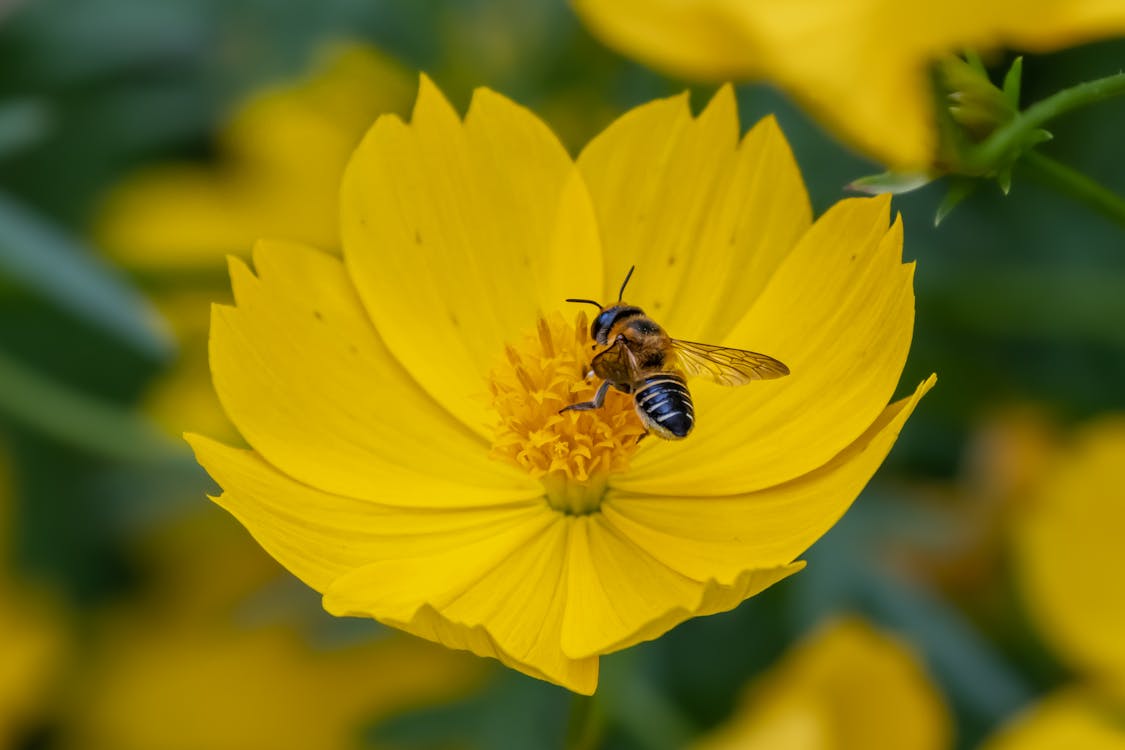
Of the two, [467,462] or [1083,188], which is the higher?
[1083,188]

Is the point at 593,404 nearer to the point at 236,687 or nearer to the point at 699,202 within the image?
the point at 699,202

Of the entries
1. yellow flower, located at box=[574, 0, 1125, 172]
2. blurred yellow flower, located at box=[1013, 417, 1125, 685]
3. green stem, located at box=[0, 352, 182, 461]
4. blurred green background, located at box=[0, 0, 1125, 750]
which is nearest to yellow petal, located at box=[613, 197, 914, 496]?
yellow flower, located at box=[574, 0, 1125, 172]

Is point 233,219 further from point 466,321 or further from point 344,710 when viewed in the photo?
point 466,321

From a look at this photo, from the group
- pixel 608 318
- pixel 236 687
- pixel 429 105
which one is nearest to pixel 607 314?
pixel 608 318

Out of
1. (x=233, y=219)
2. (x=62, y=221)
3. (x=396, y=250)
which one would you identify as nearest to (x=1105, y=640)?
(x=396, y=250)

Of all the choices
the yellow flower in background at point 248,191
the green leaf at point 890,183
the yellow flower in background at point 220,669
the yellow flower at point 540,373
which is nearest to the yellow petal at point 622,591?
the yellow flower at point 540,373

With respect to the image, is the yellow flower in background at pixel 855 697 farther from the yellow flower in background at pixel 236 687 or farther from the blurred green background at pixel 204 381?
the yellow flower in background at pixel 236 687
